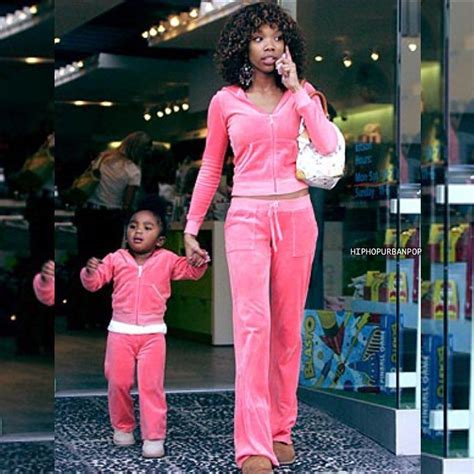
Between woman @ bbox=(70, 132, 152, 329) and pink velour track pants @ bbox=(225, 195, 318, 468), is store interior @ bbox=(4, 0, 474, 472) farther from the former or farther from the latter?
pink velour track pants @ bbox=(225, 195, 318, 468)

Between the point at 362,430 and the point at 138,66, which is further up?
the point at 138,66

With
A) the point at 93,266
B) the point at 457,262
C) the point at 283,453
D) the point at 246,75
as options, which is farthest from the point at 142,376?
the point at 457,262

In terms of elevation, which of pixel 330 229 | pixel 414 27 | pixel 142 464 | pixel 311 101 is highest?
pixel 414 27

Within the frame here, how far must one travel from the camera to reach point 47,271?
11.3 ft

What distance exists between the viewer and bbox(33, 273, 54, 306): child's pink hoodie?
11.3 ft

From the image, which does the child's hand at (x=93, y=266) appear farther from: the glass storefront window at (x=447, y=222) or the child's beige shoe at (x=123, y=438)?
the glass storefront window at (x=447, y=222)

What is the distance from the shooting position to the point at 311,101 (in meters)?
4.39

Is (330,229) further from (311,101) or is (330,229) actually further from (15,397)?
(15,397)

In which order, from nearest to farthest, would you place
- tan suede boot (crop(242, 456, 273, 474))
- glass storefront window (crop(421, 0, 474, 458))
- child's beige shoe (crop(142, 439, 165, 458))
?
glass storefront window (crop(421, 0, 474, 458)) < tan suede boot (crop(242, 456, 273, 474)) < child's beige shoe (crop(142, 439, 165, 458))

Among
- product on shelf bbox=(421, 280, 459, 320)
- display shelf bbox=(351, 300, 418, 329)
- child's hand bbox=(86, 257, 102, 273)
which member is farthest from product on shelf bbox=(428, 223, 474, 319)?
child's hand bbox=(86, 257, 102, 273)

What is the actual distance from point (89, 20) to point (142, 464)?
2956 millimetres

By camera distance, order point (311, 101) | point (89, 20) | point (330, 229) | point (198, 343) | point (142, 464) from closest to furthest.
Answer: point (311, 101)
point (142, 464)
point (330, 229)
point (89, 20)
point (198, 343)

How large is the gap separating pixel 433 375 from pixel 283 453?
0.84 metres

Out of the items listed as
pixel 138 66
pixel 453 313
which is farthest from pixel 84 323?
pixel 453 313
